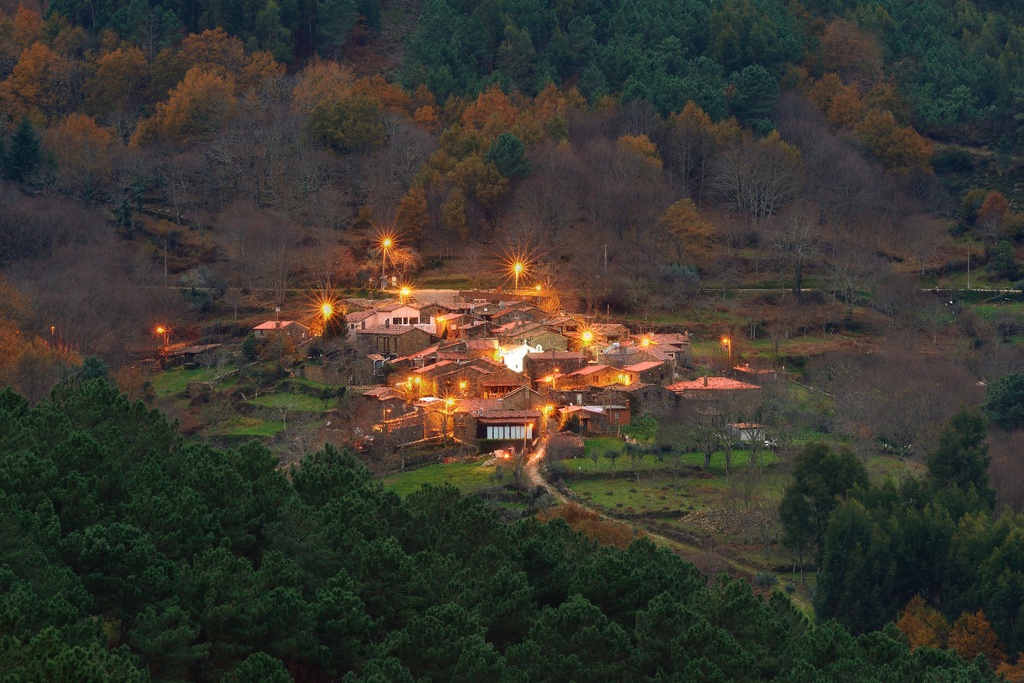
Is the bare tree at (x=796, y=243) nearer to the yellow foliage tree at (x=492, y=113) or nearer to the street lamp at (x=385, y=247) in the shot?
the yellow foliage tree at (x=492, y=113)

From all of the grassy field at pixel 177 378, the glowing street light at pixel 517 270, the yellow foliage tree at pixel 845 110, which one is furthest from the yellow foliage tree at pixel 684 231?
the grassy field at pixel 177 378

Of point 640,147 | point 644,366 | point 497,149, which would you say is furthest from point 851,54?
point 644,366

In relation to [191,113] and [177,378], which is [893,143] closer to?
[191,113]

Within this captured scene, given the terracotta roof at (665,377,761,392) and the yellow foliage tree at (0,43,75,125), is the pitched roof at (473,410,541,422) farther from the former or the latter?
the yellow foliage tree at (0,43,75,125)

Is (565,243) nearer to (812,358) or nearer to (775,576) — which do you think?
(812,358)

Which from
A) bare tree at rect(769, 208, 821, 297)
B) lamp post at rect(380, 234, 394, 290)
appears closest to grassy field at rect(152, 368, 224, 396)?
lamp post at rect(380, 234, 394, 290)

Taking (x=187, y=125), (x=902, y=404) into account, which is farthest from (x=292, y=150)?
(x=902, y=404)
